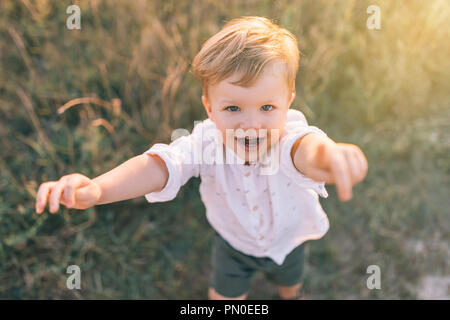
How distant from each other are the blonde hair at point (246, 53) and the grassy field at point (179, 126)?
3.20ft

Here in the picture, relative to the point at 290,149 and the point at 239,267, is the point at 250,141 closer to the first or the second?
the point at 290,149

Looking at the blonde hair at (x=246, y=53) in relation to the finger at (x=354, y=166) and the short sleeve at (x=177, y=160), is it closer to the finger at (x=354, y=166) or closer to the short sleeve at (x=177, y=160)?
the short sleeve at (x=177, y=160)

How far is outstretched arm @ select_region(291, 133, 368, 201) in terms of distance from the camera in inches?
32.1

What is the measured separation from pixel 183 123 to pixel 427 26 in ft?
5.52

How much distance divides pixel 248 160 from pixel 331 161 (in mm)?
428

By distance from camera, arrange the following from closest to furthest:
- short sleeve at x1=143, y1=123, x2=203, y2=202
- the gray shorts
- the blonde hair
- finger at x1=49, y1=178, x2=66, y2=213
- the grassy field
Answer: finger at x1=49, y1=178, x2=66, y2=213 → the blonde hair → short sleeve at x1=143, y1=123, x2=203, y2=202 → the gray shorts → the grassy field

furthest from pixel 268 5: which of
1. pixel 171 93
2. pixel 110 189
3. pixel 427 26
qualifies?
pixel 110 189

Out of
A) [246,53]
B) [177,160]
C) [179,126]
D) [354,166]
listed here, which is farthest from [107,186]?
[179,126]

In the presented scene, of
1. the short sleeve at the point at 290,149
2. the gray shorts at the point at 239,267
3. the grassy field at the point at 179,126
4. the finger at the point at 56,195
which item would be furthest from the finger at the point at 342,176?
the grassy field at the point at 179,126

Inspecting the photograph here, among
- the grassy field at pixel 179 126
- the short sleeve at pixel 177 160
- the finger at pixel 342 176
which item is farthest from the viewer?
the grassy field at pixel 179 126

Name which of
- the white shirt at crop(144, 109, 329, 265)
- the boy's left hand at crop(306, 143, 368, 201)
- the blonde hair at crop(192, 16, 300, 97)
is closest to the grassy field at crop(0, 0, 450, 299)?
the white shirt at crop(144, 109, 329, 265)

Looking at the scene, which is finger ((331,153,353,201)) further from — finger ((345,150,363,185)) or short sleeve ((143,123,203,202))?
short sleeve ((143,123,203,202))

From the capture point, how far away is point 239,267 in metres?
1.63

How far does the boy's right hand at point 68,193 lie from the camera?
915 millimetres
